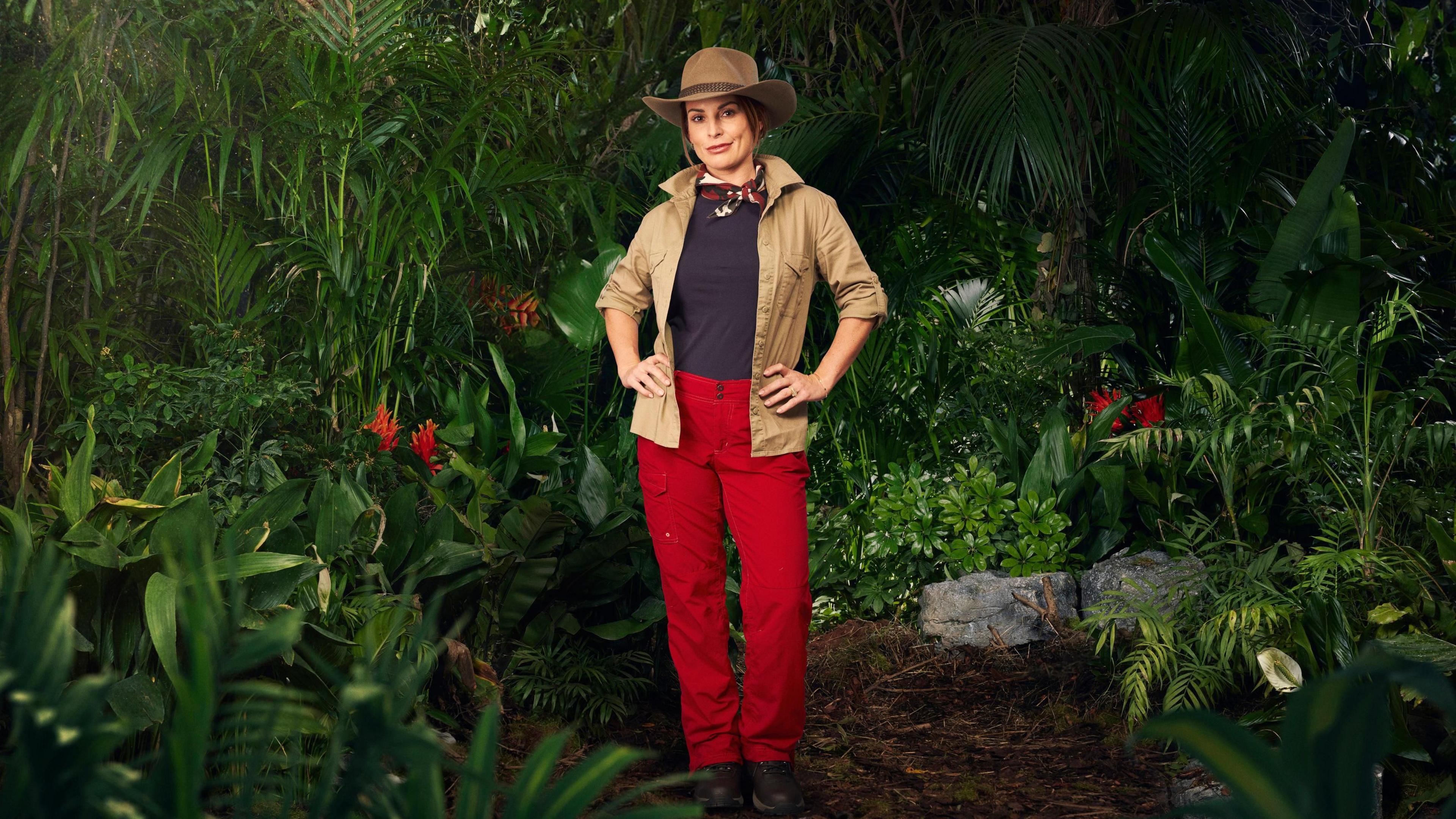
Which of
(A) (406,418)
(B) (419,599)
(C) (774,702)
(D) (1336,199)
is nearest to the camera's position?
(C) (774,702)

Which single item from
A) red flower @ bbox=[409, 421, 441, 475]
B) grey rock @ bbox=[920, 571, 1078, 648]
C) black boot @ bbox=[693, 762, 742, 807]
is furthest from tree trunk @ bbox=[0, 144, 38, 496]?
grey rock @ bbox=[920, 571, 1078, 648]

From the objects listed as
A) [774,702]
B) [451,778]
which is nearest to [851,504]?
[774,702]

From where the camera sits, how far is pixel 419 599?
2750 mm

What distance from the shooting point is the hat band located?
2.38 m

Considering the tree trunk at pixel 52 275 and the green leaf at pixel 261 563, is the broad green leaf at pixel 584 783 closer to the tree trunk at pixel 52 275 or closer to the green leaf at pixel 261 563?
the green leaf at pixel 261 563

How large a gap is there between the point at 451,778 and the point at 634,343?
3.38 ft

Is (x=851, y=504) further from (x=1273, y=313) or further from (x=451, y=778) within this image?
(x=451, y=778)

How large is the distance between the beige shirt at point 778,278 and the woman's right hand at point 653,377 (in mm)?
23

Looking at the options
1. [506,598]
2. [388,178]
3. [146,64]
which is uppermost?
[146,64]

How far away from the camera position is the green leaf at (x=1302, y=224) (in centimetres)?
378

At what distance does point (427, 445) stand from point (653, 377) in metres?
1.35

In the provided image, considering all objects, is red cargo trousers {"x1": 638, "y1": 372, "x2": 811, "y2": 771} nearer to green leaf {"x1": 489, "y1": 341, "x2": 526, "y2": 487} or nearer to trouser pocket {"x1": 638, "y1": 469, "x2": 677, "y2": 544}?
trouser pocket {"x1": 638, "y1": 469, "x2": 677, "y2": 544}

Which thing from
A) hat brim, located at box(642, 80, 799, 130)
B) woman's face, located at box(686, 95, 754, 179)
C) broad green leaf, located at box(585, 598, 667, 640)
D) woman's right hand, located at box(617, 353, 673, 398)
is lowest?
broad green leaf, located at box(585, 598, 667, 640)

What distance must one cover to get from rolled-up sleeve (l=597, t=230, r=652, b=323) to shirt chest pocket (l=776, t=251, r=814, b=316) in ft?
1.06
